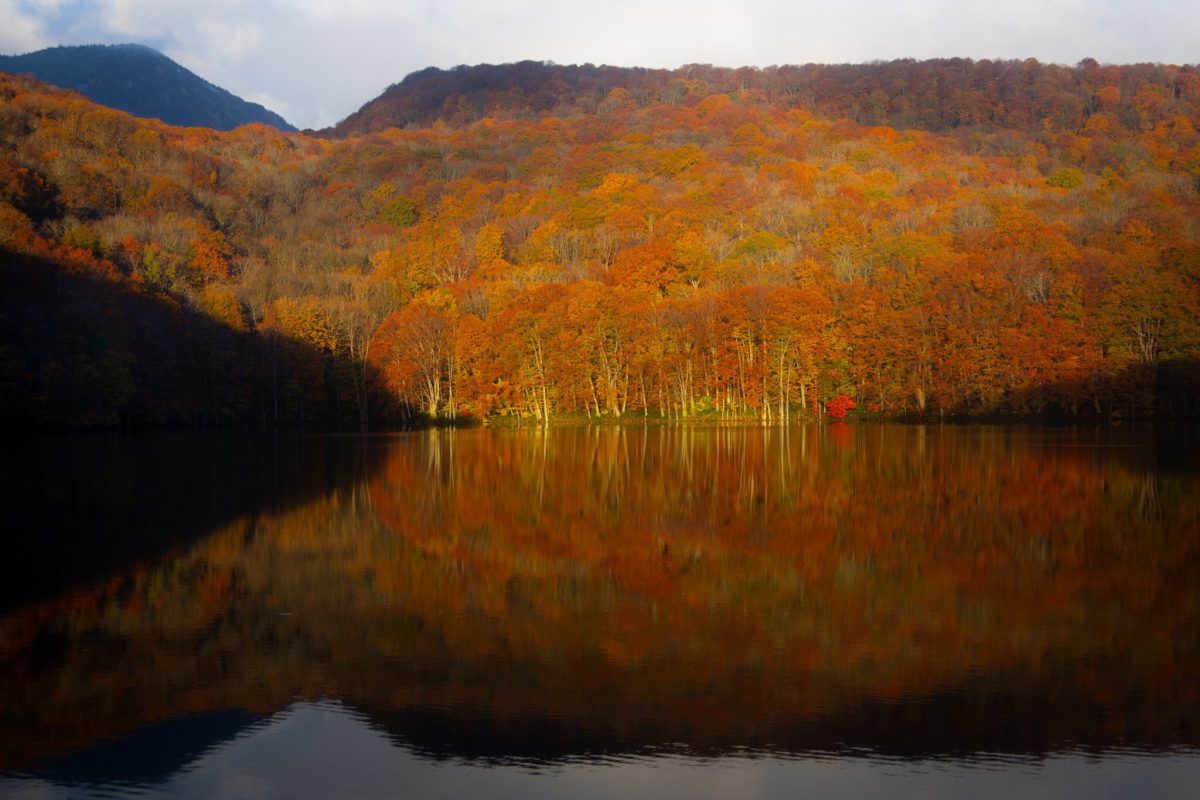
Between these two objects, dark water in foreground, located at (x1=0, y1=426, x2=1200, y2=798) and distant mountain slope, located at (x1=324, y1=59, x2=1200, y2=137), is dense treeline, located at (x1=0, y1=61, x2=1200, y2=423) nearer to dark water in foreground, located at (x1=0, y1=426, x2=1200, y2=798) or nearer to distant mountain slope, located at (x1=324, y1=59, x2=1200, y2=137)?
distant mountain slope, located at (x1=324, y1=59, x2=1200, y2=137)

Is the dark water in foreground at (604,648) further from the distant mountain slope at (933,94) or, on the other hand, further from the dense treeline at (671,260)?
the distant mountain slope at (933,94)

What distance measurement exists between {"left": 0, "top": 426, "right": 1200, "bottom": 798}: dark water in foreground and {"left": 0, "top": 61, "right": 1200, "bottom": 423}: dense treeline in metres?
49.2

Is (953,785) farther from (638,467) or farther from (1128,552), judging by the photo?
(638,467)

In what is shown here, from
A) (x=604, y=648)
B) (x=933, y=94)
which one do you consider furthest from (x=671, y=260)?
(x=933, y=94)

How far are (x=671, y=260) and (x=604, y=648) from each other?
3271 inches

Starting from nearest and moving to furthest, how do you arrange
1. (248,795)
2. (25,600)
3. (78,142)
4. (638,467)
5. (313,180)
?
(248,795), (25,600), (638,467), (78,142), (313,180)

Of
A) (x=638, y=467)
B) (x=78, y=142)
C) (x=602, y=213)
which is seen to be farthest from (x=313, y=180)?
(x=638, y=467)

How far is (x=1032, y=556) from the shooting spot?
48.9 ft

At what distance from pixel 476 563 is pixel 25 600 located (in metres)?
5.76

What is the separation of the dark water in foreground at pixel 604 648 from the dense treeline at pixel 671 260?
49.2 metres

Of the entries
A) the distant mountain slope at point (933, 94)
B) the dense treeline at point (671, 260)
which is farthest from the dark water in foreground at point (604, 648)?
the distant mountain slope at point (933, 94)

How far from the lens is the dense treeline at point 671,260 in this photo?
71625 millimetres

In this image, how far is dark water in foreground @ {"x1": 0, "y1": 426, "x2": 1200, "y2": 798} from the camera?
7.28 meters

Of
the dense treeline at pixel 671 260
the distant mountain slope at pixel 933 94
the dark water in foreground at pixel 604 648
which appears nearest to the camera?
the dark water in foreground at pixel 604 648
